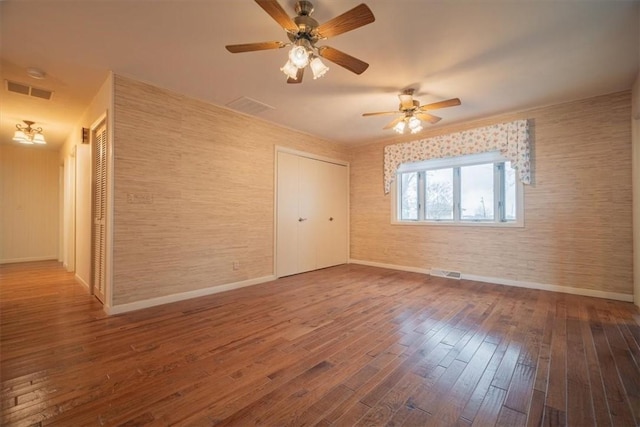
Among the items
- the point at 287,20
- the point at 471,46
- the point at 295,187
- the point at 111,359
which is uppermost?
Answer: the point at 471,46

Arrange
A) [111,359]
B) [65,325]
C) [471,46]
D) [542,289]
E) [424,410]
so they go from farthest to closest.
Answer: [542,289], [65,325], [471,46], [111,359], [424,410]

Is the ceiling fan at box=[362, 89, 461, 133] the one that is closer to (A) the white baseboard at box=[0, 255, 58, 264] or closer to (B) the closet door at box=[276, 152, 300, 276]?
(B) the closet door at box=[276, 152, 300, 276]

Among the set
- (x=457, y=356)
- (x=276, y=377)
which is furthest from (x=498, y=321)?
(x=276, y=377)

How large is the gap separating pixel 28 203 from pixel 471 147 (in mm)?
9752

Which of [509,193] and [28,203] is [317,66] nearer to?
[509,193]

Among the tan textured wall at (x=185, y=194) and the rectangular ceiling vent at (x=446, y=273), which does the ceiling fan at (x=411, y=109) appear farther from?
the rectangular ceiling vent at (x=446, y=273)

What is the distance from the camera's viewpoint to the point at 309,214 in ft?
17.6

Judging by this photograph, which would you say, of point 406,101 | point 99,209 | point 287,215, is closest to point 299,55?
point 406,101

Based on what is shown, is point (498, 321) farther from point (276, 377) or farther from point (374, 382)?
point (276, 377)

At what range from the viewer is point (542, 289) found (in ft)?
12.8

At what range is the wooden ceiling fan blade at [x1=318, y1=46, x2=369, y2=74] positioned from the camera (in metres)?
2.13

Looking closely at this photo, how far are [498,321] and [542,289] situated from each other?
1.80m

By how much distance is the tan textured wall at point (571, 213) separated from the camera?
11.3 ft

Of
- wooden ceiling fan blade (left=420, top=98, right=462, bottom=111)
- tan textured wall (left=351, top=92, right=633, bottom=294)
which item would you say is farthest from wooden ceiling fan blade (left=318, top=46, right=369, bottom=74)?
tan textured wall (left=351, top=92, right=633, bottom=294)
